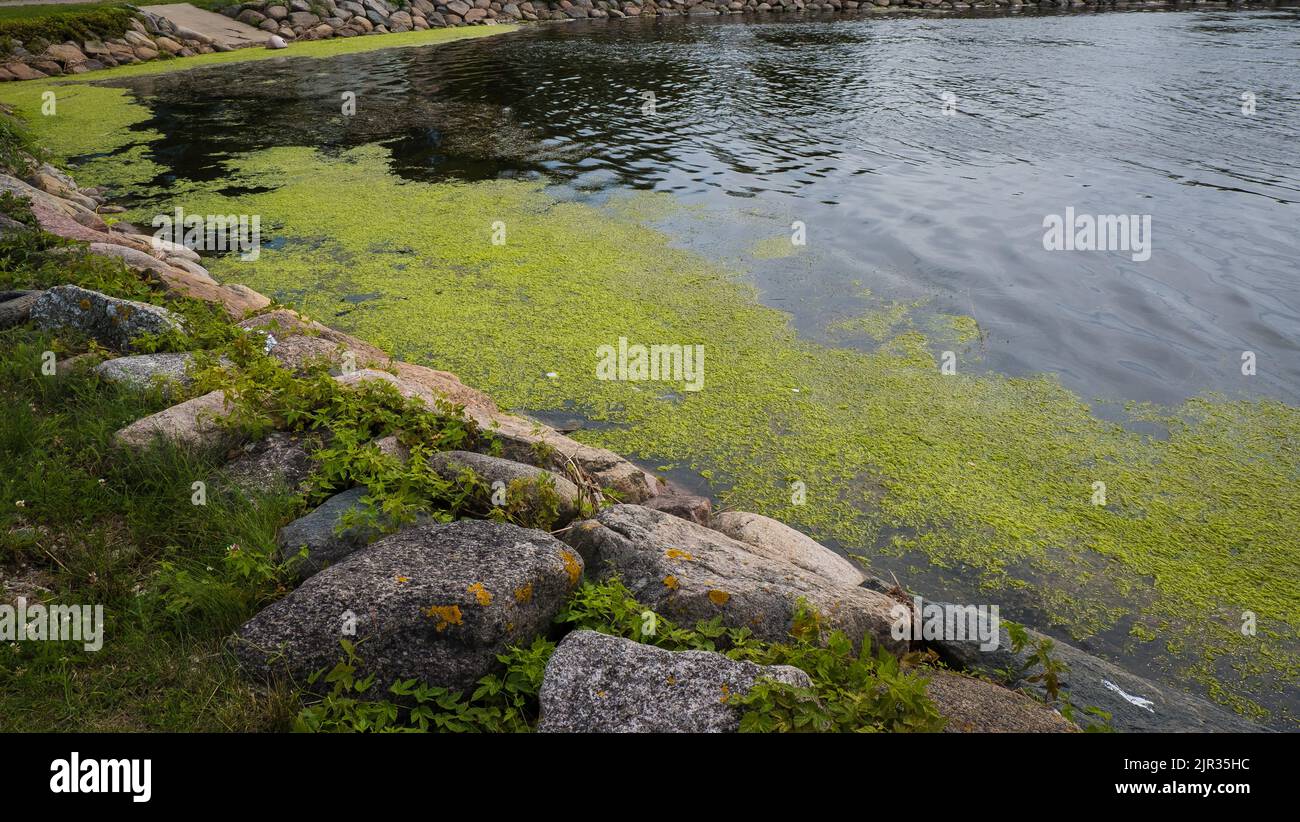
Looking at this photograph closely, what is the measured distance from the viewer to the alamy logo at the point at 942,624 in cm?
351

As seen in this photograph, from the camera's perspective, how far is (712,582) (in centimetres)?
332

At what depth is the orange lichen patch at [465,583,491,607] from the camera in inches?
114

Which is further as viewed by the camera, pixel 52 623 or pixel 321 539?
pixel 321 539

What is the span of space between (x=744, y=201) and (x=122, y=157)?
10.1 meters

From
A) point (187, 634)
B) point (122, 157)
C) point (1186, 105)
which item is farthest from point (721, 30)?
point (187, 634)

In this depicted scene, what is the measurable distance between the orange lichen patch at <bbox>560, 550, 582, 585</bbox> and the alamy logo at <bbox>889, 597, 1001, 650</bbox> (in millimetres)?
1375

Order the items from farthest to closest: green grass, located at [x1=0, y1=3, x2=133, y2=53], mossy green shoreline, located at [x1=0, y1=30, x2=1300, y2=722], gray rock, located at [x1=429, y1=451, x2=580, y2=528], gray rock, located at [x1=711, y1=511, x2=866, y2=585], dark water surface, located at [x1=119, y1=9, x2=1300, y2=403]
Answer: green grass, located at [x1=0, y1=3, x2=133, y2=53] → dark water surface, located at [x1=119, y1=9, x2=1300, y2=403] → mossy green shoreline, located at [x1=0, y1=30, x2=1300, y2=722] → gray rock, located at [x1=711, y1=511, x2=866, y2=585] → gray rock, located at [x1=429, y1=451, x2=580, y2=528]

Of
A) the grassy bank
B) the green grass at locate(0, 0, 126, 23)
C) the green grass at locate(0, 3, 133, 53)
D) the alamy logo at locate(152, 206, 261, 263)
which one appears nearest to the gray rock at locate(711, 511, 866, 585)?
the grassy bank

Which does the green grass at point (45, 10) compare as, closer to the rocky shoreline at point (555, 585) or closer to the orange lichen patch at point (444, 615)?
the rocky shoreline at point (555, 585)

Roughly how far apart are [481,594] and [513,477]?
102cm
